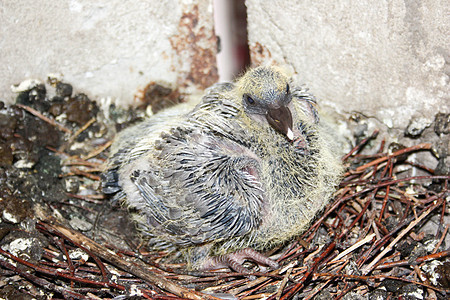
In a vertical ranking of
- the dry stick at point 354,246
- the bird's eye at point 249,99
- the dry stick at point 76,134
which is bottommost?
the dry stick at point 354,246

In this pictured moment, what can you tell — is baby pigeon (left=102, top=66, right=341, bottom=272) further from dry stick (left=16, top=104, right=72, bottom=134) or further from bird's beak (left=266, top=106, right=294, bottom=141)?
dry stick (left=16, top=104, right=72, bottom=134)

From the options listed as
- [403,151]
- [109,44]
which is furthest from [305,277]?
[109,44]

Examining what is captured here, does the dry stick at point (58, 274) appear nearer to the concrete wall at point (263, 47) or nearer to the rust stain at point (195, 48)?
the concrete wall at point (263, 47)

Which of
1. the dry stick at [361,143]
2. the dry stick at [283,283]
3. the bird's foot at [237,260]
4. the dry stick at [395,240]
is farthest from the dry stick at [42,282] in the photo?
the dry stick at [361,143]

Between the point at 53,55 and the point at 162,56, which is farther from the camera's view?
the point at 162,56

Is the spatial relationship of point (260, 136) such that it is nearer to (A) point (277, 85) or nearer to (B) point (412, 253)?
(A) point (277, 85)

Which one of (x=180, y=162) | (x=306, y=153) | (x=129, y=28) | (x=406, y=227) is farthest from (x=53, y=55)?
(x=406, y=227)

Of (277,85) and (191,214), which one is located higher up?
(277,85)
